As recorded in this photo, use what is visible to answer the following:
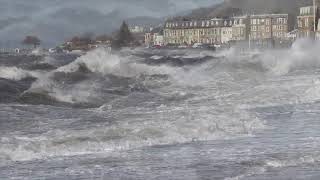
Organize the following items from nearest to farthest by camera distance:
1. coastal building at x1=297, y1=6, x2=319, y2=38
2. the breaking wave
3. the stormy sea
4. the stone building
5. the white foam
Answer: the stormy sea → the breaking wave → the white foam → coastal building at x1=297, y1=6, x2=319, y2=38 → the stone building

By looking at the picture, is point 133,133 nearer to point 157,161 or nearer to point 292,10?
point 157,161

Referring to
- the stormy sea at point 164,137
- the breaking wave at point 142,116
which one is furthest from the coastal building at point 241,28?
the stormy sea at point 164,137

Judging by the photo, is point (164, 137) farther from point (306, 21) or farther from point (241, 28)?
point (241, 28)

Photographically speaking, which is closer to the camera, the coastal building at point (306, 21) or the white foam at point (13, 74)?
the white foam at point (13, 74)

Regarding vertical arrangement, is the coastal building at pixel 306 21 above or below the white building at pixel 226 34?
above

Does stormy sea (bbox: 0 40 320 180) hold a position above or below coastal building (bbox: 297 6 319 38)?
below

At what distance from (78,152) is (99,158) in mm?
730

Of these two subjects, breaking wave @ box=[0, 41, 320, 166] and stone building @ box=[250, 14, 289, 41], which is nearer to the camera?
breaking wave @ box=[0, 41, 320, 166]

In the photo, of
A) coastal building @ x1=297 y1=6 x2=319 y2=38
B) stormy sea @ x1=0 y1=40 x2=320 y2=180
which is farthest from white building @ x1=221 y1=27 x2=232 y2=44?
stormy sea @ x1=0 y1=40 x2=320 y2=180

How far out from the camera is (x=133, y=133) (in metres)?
13.5

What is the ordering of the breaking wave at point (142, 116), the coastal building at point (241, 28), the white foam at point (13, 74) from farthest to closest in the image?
1. the coastal building at point (241, 28)
2. the white foam at point (13, 74)
3. the breaking wave at point (142, 116)

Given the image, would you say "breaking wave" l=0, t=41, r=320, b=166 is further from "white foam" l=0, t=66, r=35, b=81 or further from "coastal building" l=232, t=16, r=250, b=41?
"coastal building" l=232, t=16, r=250, b=41

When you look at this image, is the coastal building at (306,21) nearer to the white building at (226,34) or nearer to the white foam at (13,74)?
the white building at (226,34)

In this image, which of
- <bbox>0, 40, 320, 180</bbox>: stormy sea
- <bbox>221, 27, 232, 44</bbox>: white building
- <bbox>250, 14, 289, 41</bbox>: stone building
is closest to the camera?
<bbox>0, 40, 320, 180</bbox>: stormy sea
